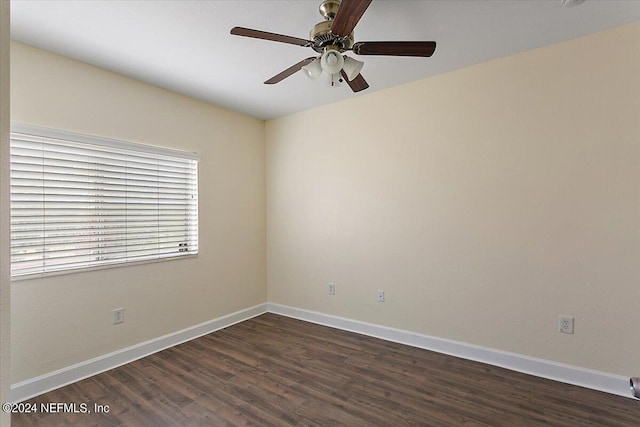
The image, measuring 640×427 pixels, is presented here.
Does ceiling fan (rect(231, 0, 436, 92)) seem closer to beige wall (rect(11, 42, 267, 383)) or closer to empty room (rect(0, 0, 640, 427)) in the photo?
empty room (rect(0, 0, 640, 427))

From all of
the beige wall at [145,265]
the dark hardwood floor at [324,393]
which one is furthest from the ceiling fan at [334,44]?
the dark hardwood floor at [324,393]

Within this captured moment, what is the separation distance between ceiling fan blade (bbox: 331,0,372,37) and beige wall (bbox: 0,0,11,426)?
122cm

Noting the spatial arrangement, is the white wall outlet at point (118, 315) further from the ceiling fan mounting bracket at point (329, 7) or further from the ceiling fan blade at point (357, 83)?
the ceiling fan mounting bracket at point (329, 7)

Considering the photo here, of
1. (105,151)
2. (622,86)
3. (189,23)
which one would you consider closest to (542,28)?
(622,86)

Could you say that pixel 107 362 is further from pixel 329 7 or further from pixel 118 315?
pixel 329 7

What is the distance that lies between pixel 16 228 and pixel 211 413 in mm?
1897

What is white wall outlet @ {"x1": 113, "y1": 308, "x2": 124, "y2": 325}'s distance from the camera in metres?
2.67

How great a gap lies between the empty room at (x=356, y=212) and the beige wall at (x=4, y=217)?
100 centimetres

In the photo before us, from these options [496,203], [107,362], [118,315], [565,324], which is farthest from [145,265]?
[565,324]

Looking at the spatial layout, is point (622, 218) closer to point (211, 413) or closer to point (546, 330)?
point (546, 330)

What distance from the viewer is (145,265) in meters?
2.91

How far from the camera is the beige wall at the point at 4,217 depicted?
3.13ft

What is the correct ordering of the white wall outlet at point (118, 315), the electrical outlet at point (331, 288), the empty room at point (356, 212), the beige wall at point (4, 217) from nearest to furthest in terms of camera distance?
the beige wall at point (4, 217) < the empty room at point (356, 212) < the white wall outlet at point (118, 315) < the electrical outlet at point (331, 288)

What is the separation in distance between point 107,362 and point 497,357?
3.32 metres
